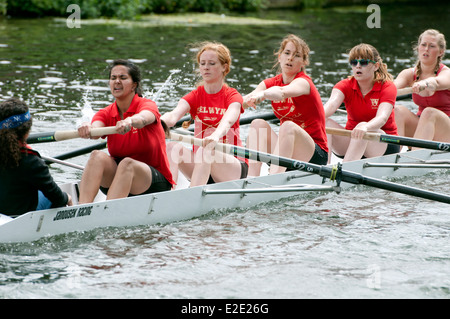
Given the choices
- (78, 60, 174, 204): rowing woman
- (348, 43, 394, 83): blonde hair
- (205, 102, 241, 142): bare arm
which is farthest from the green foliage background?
(78, 60, 174, 204): rowing woman

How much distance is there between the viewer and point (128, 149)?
586 centimetres

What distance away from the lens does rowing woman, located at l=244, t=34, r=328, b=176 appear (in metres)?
6.70

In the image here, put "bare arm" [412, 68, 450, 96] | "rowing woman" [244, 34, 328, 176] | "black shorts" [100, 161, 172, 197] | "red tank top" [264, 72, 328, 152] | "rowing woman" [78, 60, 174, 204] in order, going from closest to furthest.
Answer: "rowing woman" [78, 60, 174, 204] < "black shorts" [100, 161, 172, 197] < "rowing woman" [244, 34, 328, 176] < "red tank top" [264, 72, 328, 152] < "bare arm" [412, 68, 450, 96]

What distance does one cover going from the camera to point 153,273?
5086 millimetres

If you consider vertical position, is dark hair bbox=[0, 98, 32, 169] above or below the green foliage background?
below

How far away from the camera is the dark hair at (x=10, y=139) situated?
4.92 meters

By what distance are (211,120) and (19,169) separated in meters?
2.18

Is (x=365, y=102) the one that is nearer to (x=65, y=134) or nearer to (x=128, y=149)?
(x=128, y=149)

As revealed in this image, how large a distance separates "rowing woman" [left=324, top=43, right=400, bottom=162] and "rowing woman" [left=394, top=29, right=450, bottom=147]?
550 mm

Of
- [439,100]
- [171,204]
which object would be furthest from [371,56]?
[171,204]

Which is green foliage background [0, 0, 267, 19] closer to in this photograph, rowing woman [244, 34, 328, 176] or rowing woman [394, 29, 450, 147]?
rowing woman [394, 29, 450, 147]
